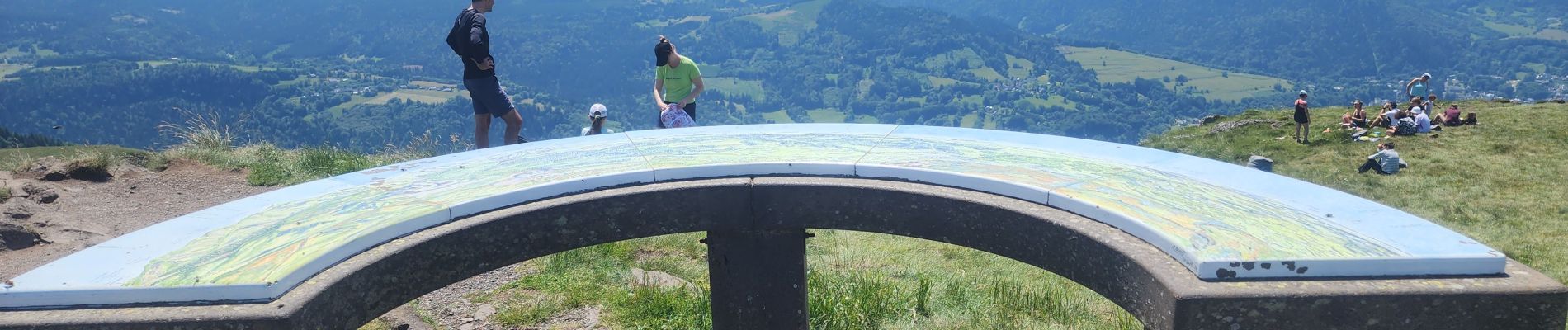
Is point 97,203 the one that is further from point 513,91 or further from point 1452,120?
point 513,91

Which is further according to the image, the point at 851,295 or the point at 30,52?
the point at 30,52

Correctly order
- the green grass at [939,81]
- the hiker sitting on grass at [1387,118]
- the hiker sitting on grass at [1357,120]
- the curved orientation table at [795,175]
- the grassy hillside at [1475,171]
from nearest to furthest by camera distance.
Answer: the curved orientation table at [795,175] → the grassy hillside at [1475,171] → the hiker sitting on grass at [1387,118] → the hiker sitting on grass at [1357,120] → the green grass at [939,81]

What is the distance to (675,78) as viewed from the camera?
9.95 metres

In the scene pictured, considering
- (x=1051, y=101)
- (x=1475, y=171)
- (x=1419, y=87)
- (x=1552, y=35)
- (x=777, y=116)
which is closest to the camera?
(x=1475, y=171)

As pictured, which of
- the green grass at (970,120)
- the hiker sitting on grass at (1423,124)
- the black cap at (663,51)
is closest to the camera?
the black cap at (663,51)

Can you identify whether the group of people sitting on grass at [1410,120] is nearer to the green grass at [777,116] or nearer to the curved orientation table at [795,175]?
the curved orientation table at [795,175]

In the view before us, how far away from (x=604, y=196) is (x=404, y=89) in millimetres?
135027

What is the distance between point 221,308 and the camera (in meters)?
3.27

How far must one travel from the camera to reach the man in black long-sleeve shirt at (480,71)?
7797mm

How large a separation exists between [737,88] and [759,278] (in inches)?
6493

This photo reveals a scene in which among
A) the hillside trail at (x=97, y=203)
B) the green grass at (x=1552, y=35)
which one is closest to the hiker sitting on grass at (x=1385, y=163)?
the hillside trail at (x=97, y=203)

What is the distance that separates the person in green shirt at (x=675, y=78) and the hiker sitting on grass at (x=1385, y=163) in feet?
43.1

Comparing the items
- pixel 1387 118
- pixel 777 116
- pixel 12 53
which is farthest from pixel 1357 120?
pixel 12 53

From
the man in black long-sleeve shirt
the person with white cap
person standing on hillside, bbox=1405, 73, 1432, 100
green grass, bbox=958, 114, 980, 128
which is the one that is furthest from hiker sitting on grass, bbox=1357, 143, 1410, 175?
green grass, bbox=958, 114, 980, 128
